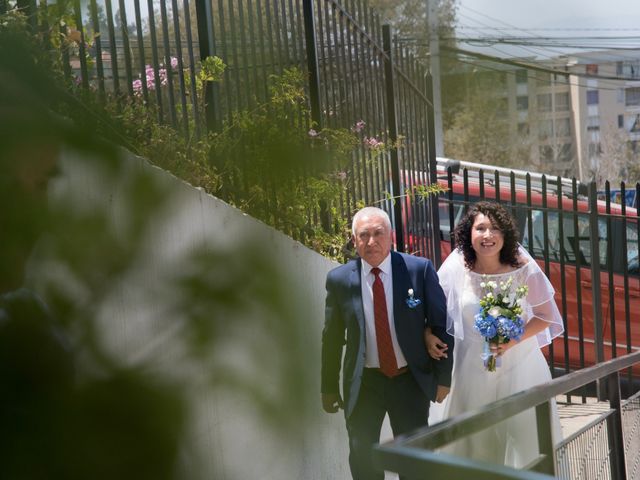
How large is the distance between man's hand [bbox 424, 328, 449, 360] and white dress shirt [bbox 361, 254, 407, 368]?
0.43ft

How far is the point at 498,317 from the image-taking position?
15.4 ft

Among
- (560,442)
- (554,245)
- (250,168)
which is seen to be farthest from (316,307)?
(554,245)

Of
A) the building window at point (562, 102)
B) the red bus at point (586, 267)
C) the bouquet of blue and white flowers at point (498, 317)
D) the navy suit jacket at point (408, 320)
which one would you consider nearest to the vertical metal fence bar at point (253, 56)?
the building window at point (562, 102)

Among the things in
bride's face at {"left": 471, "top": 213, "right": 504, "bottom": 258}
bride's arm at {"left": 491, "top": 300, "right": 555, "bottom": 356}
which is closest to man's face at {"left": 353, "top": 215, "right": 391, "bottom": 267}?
bride's face at {"left": 471, "top": 213, "right": 504, "bottom": 258}

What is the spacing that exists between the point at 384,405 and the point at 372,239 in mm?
667

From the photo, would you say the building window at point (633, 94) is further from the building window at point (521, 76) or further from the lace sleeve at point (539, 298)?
the lace sleeve at point (539, 298)

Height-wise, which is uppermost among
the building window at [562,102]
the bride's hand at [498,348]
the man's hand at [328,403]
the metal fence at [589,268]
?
the building window at [562,102]

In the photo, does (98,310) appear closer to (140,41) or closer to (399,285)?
(140,41)

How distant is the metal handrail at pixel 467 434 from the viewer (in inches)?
41.8

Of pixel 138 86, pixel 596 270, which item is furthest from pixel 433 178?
pixel 138 86

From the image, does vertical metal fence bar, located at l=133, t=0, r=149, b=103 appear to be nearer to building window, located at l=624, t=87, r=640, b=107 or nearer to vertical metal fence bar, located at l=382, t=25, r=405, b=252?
building window, located at l=624, t=87, r=640, b=107

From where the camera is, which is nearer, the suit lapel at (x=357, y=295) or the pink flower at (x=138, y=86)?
the pink flower at (x=138, y=86)

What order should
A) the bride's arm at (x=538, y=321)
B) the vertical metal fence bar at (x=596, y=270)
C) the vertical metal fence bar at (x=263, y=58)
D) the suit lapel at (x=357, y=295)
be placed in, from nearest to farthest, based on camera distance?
1. the vertical metal fence bar at (x=263, y=58)
2. the suit lapel at (x=357, y=295)
3. the bride's arm at (x=538, y=321)
4. the vertical metal fence bar at (x=596, y=270)

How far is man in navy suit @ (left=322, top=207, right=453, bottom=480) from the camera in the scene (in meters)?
4.12
